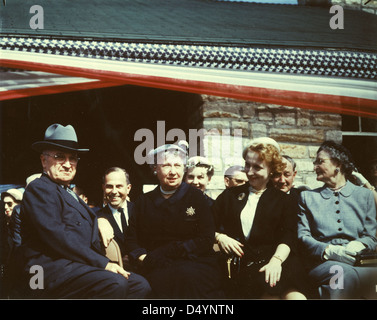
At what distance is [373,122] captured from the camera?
4297 mm

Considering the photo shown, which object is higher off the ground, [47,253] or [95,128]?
[95,128]

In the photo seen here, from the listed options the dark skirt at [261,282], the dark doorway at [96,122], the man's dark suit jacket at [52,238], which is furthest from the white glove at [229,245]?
the dark doorway at [96,122]

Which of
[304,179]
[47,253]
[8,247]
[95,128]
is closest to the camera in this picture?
[47,253]

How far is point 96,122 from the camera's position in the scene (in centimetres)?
457

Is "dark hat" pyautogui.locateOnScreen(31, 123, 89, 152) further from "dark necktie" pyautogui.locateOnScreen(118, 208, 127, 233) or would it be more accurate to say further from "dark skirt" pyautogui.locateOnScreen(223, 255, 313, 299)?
"dark skirt" pyautogui.locateOnScreen(223, 255, 313, 299)

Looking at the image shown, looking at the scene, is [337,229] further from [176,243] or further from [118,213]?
[118,213]

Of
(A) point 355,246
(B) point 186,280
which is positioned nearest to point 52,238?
(B) point 186,280

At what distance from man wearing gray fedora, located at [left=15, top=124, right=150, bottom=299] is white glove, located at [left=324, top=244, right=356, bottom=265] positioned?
1349mm

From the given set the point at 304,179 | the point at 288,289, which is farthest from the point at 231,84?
the point at 288,289

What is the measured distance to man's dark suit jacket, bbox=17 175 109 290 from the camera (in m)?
2.85

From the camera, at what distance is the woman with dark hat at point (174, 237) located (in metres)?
2.96

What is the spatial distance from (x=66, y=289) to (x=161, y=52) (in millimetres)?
2167

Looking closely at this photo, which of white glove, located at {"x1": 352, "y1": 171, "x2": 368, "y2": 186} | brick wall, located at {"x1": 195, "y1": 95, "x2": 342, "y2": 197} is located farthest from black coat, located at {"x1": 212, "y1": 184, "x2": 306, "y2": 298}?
brick wall, located at {"x1": 195, "y1": 95, "x2": 342, "y2": 197}

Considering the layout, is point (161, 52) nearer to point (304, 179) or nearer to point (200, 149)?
point (200, 149)
